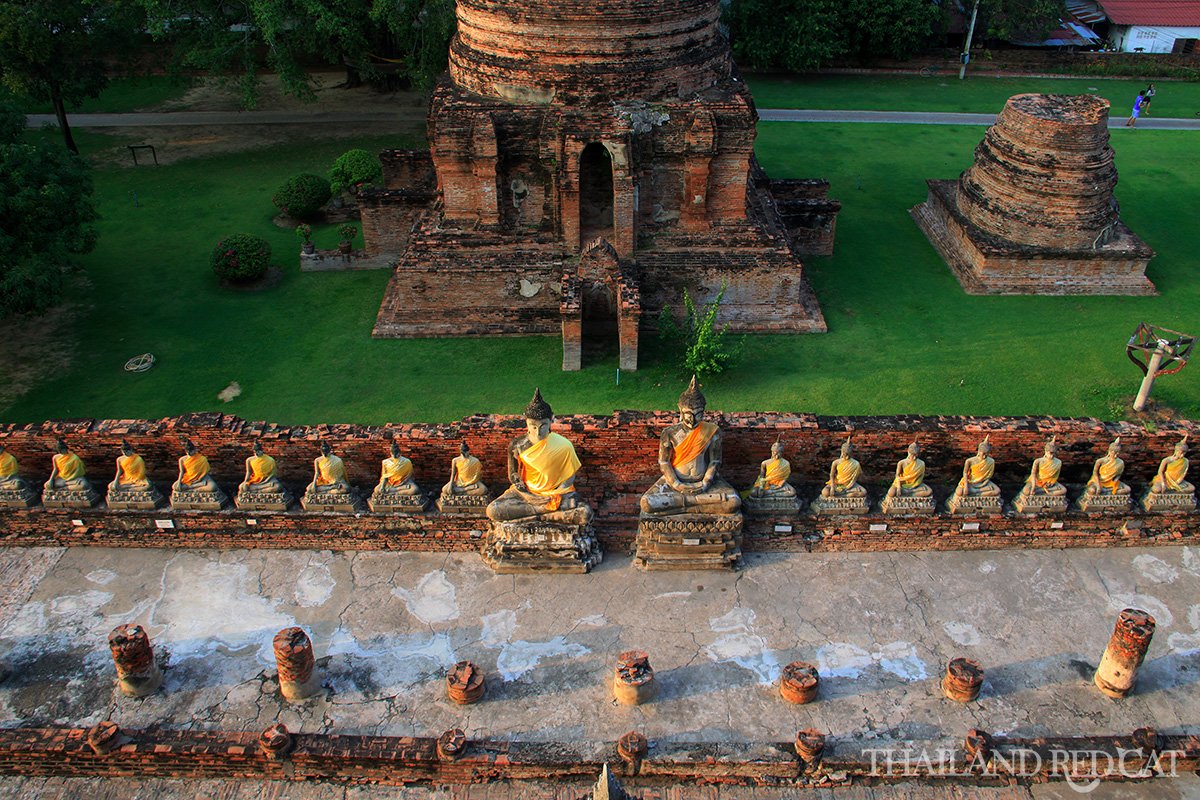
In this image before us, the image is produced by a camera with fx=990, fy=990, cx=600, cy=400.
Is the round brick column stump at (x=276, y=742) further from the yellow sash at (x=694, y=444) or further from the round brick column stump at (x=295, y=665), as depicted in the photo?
the yellow sash at (x=694, y=444)

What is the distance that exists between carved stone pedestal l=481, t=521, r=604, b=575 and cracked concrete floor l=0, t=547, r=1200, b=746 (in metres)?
0.19

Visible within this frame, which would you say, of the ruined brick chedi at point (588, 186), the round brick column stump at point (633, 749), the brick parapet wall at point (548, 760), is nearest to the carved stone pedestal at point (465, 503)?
the brick parapet wall at point (548, 760)

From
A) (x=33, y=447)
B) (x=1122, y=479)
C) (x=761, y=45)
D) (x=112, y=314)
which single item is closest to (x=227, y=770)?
(x=33, y=447)

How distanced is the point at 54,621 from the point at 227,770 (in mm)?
3208

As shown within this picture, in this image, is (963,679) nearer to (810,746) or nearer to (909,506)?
(810,746)

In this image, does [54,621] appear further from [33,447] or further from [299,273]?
[299,273]

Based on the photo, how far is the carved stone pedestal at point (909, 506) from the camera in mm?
11320

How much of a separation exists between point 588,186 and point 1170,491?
10.8 m

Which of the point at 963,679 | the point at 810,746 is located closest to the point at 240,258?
the point at 810,746

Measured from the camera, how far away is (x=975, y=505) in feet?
37.2

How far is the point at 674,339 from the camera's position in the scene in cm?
1744

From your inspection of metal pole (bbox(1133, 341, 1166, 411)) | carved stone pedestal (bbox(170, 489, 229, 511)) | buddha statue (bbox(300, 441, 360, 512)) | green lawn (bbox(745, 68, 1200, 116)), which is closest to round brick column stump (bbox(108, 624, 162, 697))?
carved stone pedestal (bbox(170, 489, 229, 511))

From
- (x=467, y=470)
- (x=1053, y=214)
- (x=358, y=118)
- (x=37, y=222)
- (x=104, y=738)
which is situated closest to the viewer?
(x=104, y=738)

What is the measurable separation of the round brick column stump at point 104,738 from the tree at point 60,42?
57.5 ft
